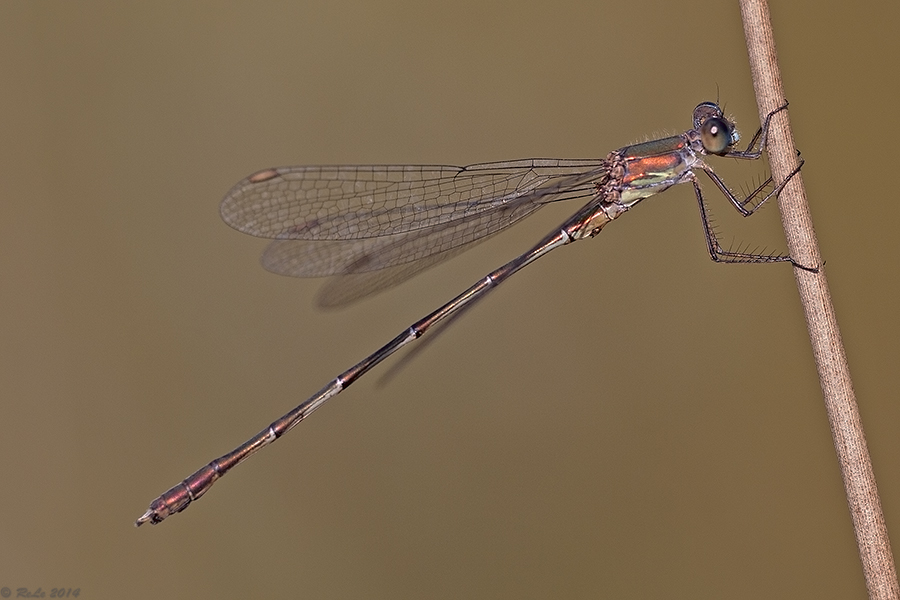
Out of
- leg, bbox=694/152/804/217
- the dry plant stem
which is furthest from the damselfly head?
the dry plant stem

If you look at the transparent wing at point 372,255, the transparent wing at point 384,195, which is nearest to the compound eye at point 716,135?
the transparent wing at point 384,195

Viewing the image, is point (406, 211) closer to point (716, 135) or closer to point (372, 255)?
point (372, 255)

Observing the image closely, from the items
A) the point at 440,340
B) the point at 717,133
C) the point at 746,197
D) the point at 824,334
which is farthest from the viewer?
the point at 440,340

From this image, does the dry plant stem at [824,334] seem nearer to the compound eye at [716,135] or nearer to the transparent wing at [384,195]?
the compound eye at [716,135]

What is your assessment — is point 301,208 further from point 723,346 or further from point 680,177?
point 723,346

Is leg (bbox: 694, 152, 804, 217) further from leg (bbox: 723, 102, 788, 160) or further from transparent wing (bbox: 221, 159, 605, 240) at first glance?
transparent wing (bbox: 221, 159, 605, 240)

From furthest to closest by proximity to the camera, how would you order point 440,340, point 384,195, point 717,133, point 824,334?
point 440,340
point 384,195
point 717,133
point 824,334

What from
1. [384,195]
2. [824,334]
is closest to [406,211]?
[384,195]

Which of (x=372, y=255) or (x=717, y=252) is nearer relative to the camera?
(x=717, y=252)
